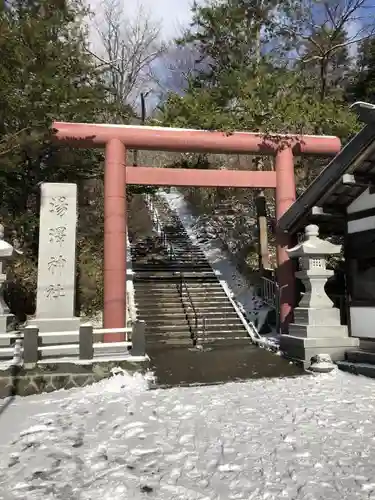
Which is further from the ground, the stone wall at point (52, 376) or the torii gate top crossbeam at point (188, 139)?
the torii gate top crossbeam at point (188, 139)

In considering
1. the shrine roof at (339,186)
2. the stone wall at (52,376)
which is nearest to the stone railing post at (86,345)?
the stone wall at (52,376)

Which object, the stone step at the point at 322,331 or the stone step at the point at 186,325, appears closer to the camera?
the stone step at the point at 322,331

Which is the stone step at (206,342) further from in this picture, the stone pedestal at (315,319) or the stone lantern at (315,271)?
the stone lantern at (315,271)

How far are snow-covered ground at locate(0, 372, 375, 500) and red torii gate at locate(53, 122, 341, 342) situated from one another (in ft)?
12.1

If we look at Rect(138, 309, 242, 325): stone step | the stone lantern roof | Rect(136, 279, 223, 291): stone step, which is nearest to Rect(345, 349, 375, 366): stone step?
the stone lantern roof

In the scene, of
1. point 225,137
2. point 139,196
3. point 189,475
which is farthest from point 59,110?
point 139,196

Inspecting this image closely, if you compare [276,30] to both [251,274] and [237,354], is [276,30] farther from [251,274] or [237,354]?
[237,354]

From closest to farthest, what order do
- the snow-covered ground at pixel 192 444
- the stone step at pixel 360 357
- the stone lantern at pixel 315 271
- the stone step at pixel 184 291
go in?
1. the snow-covered ground at pixel 192 444
2. the stone step at pixel 360 357
3. the stone lantern at pixel 315 271
4. the stone step at pixel 184 291

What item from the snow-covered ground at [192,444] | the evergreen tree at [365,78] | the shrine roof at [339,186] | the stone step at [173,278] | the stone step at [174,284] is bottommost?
the snow-covered ground at [192,444]

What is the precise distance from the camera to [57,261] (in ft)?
31.1

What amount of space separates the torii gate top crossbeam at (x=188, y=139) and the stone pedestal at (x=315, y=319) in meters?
2.92

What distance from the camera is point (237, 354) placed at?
9.67 m

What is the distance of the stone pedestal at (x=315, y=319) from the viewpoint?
8.55m

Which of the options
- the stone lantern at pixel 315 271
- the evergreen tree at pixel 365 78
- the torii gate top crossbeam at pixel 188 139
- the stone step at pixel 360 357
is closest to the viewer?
the stone step at pixel 360 357
